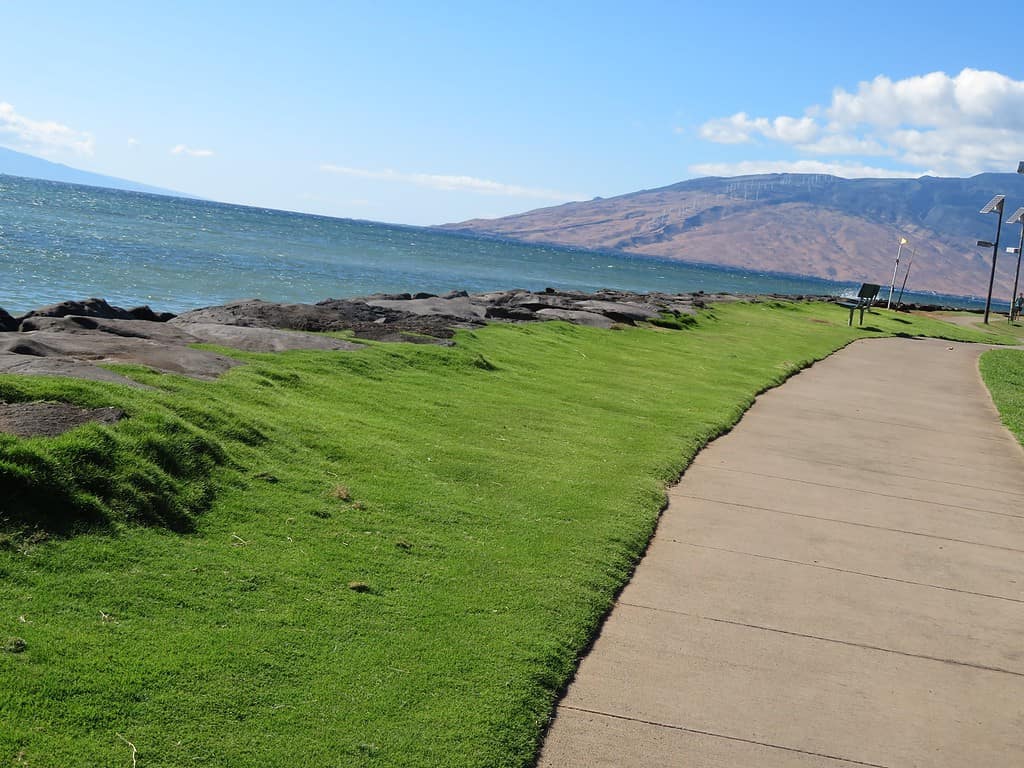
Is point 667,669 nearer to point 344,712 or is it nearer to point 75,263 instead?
point 344,712

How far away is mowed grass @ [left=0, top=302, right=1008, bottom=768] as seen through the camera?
4172 mm

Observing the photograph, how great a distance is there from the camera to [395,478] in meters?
7.86

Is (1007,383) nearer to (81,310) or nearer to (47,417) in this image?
(81,310)

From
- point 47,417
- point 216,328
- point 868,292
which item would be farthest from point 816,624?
point 868,292

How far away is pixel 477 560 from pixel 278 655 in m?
1.92

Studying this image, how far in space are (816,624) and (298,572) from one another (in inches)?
127

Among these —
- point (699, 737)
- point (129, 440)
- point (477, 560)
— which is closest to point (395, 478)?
point (477, 560)

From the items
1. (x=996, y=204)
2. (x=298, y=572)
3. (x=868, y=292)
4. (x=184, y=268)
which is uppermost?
(x=996, y=204)

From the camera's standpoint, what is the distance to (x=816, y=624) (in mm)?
6238

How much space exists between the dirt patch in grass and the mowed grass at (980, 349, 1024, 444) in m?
11.7

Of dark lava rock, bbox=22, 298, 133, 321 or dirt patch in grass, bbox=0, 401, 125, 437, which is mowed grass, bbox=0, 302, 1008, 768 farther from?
dark lava rock, bbox=22, 298, 133, 321

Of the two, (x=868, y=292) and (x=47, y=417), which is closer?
(x=47, y=417)

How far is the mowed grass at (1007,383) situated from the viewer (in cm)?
1522

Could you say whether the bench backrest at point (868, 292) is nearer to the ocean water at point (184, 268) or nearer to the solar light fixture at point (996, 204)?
the solar light fixture at point (996, 204)
